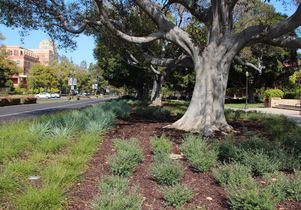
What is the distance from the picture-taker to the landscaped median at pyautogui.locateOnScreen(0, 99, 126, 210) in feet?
13.3

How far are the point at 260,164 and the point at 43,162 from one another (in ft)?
11.0

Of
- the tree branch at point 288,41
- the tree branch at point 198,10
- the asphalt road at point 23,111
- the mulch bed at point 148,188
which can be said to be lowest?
the asphalt road at point 23,111

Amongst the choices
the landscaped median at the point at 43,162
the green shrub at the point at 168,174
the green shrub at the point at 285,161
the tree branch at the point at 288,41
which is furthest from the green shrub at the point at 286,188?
the tree branch at the point at 288,41

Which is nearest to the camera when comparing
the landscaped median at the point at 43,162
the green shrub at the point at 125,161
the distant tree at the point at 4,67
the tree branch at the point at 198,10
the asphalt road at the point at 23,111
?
the landscaped median at the point at 43,162

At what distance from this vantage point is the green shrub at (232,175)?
184 inches

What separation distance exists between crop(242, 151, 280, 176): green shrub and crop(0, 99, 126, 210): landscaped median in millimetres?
2532

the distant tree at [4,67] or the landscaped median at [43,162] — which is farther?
the distant tree at [4,67]

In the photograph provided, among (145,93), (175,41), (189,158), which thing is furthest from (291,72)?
(189,158)

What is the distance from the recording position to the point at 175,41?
11.6 metres

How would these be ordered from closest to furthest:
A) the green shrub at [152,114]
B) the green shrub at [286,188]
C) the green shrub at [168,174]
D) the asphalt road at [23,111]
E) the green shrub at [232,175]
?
the green shrub at [286,188]
the green shrub at [232,175]
the green shrub at [168,174]
the green shrub at [152,114]
the asphalt road at [23,111]

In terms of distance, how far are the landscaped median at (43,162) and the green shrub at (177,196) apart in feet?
3.96

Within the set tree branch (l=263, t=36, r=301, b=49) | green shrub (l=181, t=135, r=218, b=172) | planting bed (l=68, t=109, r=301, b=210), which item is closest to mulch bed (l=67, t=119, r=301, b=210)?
planting bed (l=68, t=109, r=301, b=210)

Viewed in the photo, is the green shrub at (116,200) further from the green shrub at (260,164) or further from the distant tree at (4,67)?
the distant tree at (4,67)

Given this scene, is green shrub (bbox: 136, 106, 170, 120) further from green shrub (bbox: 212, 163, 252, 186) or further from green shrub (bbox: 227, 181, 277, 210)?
green shrub (bbox: 227, 181, 277, 210)
